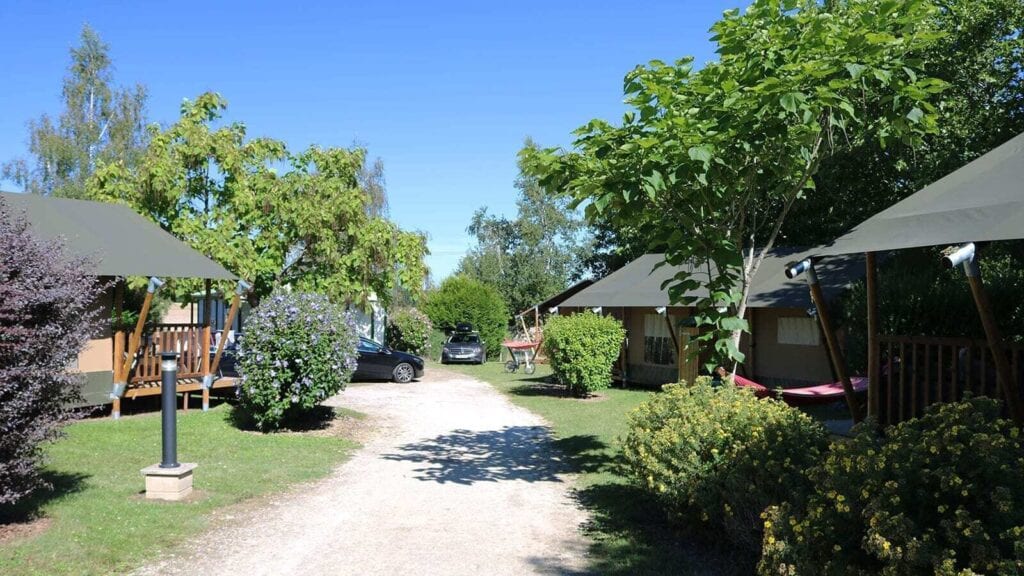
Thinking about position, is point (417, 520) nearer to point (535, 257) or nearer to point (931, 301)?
point (931, 301)

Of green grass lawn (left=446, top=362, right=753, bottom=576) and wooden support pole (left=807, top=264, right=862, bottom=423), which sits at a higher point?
wooden support pole (left=807, top=264, right=862, bottom=423)

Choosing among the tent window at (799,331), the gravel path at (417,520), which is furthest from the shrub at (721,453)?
the tent window at (799,331)

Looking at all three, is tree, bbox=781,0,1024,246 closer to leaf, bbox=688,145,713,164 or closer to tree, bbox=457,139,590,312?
leaf, bbox=688,145,713,164

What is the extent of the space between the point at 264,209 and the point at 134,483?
1421cm

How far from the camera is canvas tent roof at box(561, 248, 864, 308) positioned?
17.5 metres

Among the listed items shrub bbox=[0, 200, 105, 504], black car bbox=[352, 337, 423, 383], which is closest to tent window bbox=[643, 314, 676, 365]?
black car bbox=[352, 337, 423, 383]

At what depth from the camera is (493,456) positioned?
11.0m

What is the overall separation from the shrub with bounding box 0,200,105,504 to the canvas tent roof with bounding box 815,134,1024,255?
6106 millimetres

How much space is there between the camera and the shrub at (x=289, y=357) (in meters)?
12.3

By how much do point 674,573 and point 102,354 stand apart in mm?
11862

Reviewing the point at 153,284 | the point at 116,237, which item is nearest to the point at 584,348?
the point at 153,284

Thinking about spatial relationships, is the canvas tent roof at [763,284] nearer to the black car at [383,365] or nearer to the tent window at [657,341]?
the tent window at [657,341]

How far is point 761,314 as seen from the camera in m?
19.2

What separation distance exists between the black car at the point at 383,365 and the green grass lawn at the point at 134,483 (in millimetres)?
9460
